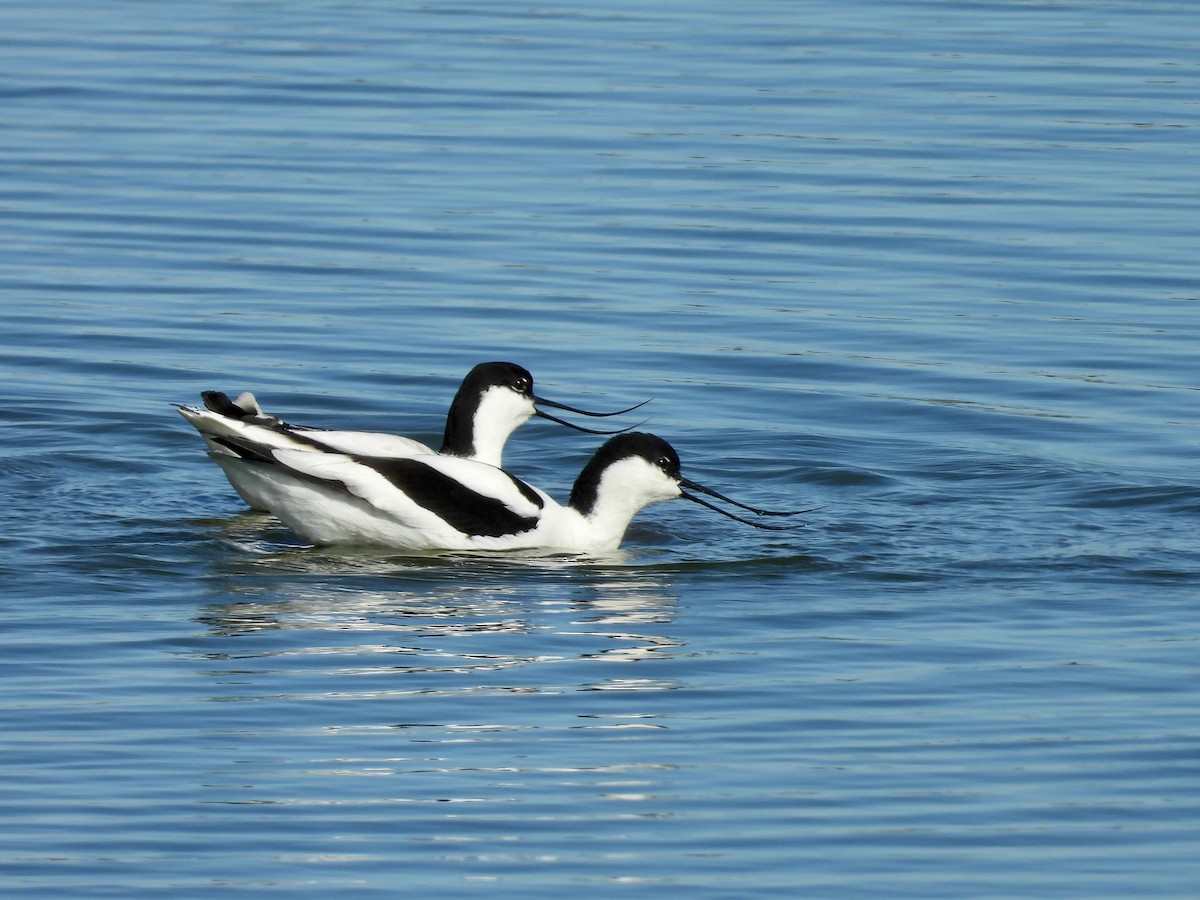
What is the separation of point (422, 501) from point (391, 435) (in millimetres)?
809

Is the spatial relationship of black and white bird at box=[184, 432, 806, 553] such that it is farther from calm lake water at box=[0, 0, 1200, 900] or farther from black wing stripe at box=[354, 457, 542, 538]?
calm lake water at box=[0, 0, 1200, 900]

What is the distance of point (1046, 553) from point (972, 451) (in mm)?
1929

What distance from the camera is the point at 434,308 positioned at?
15.1 metres

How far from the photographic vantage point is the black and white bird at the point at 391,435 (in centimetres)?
1027

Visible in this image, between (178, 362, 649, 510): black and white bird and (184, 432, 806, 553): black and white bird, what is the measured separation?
44mm

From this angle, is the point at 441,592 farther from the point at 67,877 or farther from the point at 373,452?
the point at 67,877

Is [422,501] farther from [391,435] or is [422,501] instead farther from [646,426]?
[646,426]

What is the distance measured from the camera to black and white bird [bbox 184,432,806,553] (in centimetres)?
1027

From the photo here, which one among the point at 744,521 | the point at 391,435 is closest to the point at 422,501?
the point at 391,435

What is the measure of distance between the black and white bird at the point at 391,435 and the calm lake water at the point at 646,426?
1.55 feet

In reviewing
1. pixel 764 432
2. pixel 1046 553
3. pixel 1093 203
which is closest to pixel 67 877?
pixel 1046 553

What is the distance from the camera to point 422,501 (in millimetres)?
10312

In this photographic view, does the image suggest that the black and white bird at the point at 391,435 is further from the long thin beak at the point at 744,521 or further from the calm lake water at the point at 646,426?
the long thin beak at the point at 744,521

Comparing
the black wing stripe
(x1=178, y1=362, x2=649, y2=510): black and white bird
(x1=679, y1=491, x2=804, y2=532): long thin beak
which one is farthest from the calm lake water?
(x1=178, y1=362, x2=649, y2=510): black and white bird
